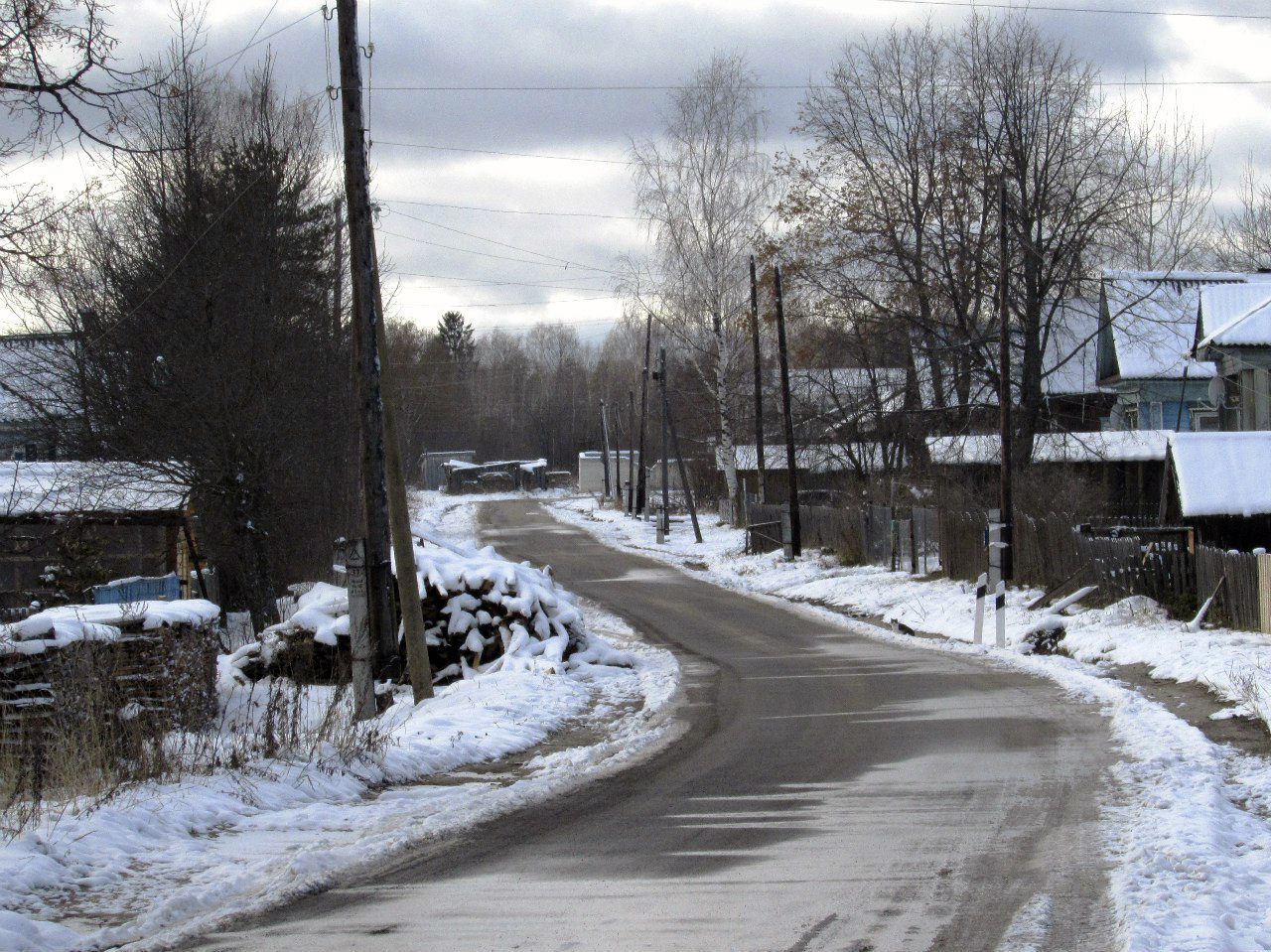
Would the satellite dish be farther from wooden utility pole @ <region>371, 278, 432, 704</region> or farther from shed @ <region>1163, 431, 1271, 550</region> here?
wooden utility pole @ <region>371, 278, 432, 704</region>

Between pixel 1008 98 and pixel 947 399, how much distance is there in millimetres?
8877

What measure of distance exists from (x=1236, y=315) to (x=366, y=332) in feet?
83.8

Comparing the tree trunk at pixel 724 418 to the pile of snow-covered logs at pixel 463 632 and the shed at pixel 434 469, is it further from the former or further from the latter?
the shed at pixel 434 469

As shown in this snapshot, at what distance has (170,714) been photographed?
9742mm

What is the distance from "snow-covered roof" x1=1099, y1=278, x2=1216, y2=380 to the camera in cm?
3844

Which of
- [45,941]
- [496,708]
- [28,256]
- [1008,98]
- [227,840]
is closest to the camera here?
[45,941]

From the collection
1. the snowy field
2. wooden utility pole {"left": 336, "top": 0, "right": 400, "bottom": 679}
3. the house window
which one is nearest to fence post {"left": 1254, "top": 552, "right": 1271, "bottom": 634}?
the snowy field

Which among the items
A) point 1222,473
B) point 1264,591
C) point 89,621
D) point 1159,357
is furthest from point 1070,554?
point 1159,357

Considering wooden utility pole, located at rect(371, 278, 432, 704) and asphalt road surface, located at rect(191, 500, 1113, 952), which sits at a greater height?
wooden utility pole, located at rect(371, 278, 432, 704)

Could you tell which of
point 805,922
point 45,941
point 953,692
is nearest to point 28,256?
point 45,941

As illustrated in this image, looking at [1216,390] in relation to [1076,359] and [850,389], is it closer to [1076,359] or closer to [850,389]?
[850,389]

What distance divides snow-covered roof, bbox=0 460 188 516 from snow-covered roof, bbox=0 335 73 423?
3.62ft

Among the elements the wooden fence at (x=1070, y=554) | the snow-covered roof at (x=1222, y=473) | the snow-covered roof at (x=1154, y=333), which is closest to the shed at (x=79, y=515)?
the wooden fence at (x=1070, y=554)

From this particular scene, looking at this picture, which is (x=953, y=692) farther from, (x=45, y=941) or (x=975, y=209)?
(x=975, y=209)
